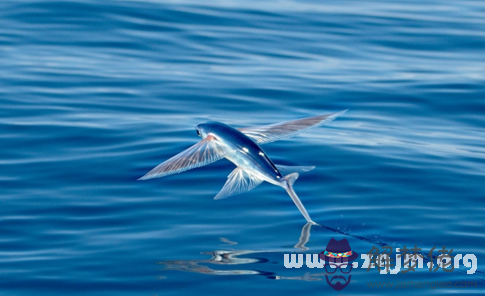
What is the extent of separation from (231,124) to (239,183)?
2.51 meters

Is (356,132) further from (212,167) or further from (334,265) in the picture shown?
(334,265)

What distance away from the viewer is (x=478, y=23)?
1302 centimetres

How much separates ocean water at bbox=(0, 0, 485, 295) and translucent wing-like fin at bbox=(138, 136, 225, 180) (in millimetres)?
427

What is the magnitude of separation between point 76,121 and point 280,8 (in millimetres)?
6553

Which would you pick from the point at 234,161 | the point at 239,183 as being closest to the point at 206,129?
the point at 234,161

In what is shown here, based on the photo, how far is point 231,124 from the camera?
26.0ft

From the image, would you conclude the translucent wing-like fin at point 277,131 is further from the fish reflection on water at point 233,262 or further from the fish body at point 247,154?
the fish reflection on water at point 233,262

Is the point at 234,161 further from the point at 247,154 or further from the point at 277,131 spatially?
the point at 277,131

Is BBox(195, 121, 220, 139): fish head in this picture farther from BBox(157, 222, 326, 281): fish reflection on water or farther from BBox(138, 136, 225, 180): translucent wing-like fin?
BBox(157, 222, 326, 281): fish reflection on water

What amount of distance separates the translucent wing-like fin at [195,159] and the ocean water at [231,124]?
427 mm

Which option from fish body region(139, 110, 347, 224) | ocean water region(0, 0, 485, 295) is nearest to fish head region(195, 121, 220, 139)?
fish body region(139, 110, 347, 224)

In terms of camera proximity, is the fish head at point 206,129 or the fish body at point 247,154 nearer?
the fish body at point 247,154

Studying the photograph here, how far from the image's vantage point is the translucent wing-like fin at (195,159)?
5398mm

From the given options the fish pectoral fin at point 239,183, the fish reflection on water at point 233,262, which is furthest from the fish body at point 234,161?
the fish reflection on water at point 233,262
